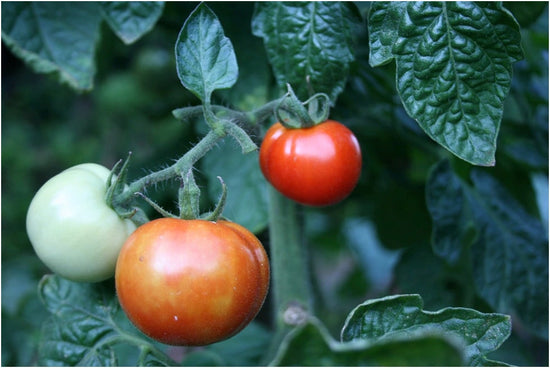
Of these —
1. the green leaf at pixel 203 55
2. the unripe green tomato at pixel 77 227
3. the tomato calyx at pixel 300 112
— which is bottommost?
the unripe green tomato at pixel 77 227

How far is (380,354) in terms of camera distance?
1.66 ft

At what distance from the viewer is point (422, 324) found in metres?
0.70

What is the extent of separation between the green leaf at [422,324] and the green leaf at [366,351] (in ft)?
0.52

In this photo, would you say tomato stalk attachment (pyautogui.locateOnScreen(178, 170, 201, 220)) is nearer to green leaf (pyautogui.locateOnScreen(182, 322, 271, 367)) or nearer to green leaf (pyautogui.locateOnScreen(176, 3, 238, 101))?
green leaf (pyautogui.locateOnScreen(176, 3, 238, 101))

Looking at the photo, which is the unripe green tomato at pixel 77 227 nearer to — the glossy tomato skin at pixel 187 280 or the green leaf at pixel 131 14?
the glossy tomato skin at pixel 187 280

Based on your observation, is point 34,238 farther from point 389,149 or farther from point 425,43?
point 389,149

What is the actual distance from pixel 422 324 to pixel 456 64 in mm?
302

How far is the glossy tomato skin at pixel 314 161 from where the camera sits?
78cm

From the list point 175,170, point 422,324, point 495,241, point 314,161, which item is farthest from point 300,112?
point 495,241

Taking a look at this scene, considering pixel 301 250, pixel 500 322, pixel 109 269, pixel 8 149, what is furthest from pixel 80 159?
pixel 500 322

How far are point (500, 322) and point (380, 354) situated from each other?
0.27m

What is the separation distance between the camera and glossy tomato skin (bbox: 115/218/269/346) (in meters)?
0.63

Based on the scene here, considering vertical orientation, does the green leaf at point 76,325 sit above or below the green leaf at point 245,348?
above

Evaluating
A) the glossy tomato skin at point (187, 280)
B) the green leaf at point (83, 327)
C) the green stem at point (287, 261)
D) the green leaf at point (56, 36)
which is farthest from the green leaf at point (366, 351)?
the green leaf at point (56, 36)
